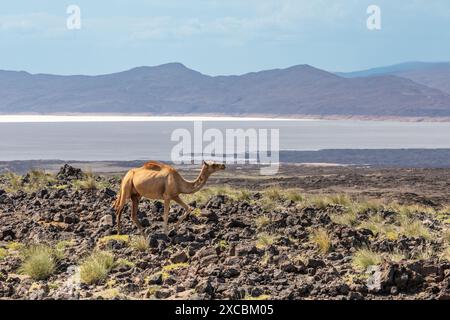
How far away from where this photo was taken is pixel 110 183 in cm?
2223

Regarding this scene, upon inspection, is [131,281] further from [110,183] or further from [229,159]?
[229,159]

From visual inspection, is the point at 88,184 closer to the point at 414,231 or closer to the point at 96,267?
the point at 414,231

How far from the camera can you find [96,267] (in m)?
10.0

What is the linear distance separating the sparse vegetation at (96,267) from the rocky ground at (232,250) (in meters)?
0.10

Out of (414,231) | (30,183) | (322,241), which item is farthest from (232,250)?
(30,183)

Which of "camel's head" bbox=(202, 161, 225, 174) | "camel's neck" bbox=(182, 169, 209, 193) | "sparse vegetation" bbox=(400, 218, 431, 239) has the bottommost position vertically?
"sparse vegetation" bbox=(400, 218, 431, 239)

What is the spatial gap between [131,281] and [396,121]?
7569 inches

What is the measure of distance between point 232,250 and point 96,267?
6.44 feet

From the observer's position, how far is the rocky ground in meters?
9.10

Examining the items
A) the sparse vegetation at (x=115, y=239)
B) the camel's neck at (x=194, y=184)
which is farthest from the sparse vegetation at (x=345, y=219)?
the sparse vegetation at (x=115, y=239)

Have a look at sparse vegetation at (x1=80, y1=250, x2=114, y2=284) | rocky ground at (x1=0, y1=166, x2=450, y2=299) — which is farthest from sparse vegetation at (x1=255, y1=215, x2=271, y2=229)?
sparse vegetation at (x1=80, y1=250, x2=114, y2=284)

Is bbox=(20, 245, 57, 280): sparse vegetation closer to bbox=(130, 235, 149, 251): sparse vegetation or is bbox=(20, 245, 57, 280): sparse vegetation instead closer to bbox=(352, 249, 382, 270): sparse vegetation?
bbox=(130, 235, 149, 251): sparse vegetation

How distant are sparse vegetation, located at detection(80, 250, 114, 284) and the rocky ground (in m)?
0.10

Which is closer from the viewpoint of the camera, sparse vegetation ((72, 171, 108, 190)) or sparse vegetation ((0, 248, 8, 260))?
sparse vegetation ((0, 248, 8, 260))
